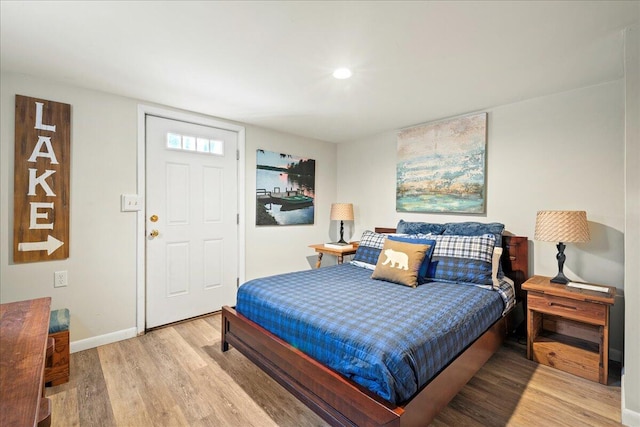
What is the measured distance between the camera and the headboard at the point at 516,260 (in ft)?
8.66

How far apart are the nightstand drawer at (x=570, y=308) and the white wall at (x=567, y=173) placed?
1.51 ft

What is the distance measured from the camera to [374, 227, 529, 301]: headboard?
8.66 feet

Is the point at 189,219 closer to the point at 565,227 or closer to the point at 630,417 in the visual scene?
the point at 565,227

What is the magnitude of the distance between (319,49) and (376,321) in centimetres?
169

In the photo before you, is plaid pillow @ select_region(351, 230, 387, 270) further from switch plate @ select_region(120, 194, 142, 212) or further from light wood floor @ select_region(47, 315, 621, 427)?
switch plate @ select_region(120, 194, 142, 212)

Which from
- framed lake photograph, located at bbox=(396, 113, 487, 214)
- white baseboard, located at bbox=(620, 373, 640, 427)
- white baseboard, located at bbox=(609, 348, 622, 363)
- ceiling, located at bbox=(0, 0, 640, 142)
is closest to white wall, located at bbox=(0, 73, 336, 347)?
ceiling, located at bbox=(0, 0, 640, 142)

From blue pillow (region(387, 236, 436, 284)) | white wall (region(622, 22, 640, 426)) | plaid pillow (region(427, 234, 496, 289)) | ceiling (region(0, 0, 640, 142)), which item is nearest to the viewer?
ceiling (region(0, 0, 640, 142))

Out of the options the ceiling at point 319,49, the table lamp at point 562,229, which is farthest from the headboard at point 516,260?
the ceiling at point 319,49

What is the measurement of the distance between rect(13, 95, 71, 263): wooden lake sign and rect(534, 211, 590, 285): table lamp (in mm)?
3828

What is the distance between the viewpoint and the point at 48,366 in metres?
1.95

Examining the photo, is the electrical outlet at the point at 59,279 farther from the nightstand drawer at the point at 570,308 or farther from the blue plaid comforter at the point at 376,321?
the nightstand drawer at the point at 570,308

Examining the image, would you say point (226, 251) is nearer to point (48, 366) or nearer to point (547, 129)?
point (48, 366)

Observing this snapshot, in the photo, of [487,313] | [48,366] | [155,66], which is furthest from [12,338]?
[487,313]

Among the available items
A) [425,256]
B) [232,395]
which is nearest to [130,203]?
[232,395]
